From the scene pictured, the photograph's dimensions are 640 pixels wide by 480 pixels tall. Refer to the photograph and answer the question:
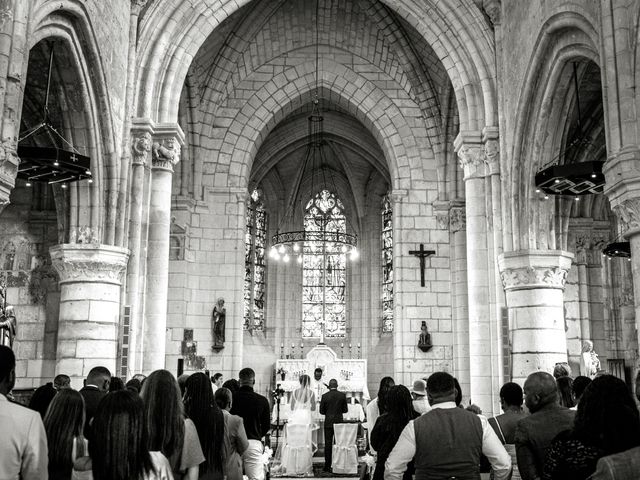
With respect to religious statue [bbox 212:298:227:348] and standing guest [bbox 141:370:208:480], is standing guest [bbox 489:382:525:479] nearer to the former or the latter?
standing guest [bbox 141:370:208:480]

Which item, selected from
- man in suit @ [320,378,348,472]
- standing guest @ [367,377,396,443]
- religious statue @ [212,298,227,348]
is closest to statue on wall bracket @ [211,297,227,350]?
religious statue @ [212,298,227,348]

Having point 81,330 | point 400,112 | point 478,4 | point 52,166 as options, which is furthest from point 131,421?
point 400,112

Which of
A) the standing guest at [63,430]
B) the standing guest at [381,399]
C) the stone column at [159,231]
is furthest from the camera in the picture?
the stone column at [159,231]

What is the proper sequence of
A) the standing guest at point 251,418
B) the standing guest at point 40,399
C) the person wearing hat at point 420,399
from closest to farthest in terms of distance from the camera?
the standing guest at point 40,399 → the standing guest at point 251,418 → the person wearing hat at point 420,399

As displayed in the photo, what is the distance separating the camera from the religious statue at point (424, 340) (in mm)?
16344

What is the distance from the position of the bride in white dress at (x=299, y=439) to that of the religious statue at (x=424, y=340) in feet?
20.6

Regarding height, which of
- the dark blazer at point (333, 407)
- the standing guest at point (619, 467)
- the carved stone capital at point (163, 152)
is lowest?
the dark blazer at point (333, 407)

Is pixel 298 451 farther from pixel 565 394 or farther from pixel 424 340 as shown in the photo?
pixel 424 340

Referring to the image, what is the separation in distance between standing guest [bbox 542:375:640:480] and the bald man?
1.62ft

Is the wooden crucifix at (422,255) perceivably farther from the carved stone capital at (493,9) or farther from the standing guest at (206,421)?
the standing guest at (206,421)

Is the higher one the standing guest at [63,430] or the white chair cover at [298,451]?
the standing guest at [63,430]

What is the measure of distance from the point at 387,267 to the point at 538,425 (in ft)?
66.6

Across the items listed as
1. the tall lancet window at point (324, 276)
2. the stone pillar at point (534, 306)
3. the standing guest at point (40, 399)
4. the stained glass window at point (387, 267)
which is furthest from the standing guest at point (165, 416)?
the tall lancet window at point (324, 276)

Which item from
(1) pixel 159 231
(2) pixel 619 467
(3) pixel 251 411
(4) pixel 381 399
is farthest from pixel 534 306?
(2) pixel 619 467
